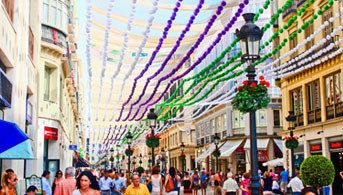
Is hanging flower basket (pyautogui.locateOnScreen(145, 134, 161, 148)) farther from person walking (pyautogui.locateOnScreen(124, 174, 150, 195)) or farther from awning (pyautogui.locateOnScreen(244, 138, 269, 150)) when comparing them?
awning (pyautogui.locateOnScreen(244, 138, 269, 150))

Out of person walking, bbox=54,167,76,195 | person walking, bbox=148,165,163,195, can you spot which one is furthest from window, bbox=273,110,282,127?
person walking, bbox=54,167,76,195

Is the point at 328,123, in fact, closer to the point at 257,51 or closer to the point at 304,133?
the point at 304,133

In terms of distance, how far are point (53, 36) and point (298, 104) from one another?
15522mm

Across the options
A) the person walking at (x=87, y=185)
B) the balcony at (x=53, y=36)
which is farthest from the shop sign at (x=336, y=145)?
the person walking at (x=87, y=185)

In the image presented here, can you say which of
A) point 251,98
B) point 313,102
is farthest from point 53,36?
point 251,98

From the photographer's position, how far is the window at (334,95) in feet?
82.3

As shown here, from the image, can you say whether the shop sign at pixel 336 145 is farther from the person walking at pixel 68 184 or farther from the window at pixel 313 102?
the person walking at pixel 68 184

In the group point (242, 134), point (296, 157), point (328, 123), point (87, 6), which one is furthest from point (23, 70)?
point (242, 134)

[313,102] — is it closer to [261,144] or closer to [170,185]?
[261,144]

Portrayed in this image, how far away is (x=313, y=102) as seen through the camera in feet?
93.3

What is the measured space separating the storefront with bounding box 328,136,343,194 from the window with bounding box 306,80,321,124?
2030mm

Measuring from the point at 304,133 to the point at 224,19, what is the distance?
12354 mm

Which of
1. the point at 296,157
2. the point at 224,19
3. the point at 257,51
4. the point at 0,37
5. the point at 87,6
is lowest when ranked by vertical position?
the point at 296,157

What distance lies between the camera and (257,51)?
33.2 feet
